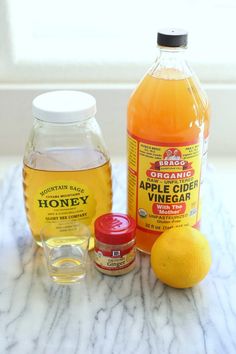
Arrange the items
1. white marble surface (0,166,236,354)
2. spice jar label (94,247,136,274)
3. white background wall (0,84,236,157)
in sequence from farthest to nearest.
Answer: white background wall (0,84,236,157) < spice jar label (94,247,136,274) < white marble surface (0,166,236,354)

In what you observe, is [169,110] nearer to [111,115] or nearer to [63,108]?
[63,108]

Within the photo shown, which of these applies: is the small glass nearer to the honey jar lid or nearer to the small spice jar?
A: the small spice jar

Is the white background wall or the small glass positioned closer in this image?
the small glass

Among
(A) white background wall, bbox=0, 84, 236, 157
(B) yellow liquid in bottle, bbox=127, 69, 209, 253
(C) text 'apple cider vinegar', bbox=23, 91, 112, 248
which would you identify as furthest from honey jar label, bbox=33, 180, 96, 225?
(A) white background wall, bbox=0, 84, 236, 157

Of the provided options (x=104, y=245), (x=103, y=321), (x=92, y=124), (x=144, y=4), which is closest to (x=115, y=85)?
(x=144, y=4)

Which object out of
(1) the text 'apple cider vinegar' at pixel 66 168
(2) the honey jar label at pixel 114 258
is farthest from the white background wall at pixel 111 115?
(2) the honey jar label at pixel 114 258

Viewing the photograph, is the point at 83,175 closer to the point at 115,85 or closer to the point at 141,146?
the point at 141,146
